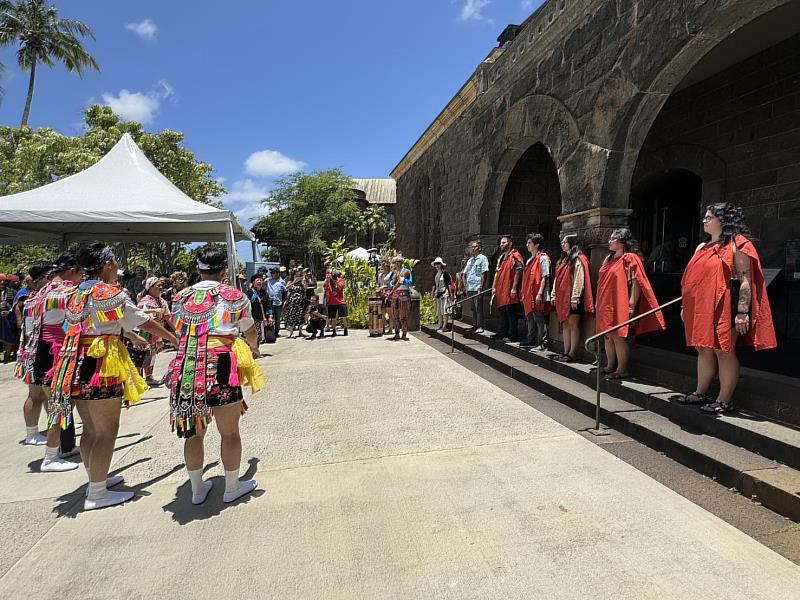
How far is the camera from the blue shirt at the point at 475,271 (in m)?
9.09

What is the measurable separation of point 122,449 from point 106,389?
148 cm

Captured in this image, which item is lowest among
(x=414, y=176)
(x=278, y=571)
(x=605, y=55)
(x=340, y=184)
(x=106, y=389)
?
(x=278, y=571)

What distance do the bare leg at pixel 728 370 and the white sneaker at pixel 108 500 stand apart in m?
4.42

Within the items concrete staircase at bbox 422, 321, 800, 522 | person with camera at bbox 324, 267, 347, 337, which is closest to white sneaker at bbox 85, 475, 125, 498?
concrete staircase at bbox 422, 321, 800, 522

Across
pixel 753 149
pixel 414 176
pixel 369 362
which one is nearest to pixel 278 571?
pixel 369 362

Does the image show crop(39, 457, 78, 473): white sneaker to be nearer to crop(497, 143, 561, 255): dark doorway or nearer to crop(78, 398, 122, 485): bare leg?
crop(78, 398, 122, 485): bare leg

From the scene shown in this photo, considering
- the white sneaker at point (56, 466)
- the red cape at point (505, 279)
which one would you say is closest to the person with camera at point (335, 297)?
the red cape at point (505, 279)

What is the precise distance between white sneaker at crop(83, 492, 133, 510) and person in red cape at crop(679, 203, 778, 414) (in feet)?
14.2

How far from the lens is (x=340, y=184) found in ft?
129

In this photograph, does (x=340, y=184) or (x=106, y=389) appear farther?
(x=340, y=184)

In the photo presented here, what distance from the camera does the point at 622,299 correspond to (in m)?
4.86

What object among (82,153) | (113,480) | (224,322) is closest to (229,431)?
(224,322)

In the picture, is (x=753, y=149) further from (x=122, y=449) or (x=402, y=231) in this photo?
(x=402, y=231)

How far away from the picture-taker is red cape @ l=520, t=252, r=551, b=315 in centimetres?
659
